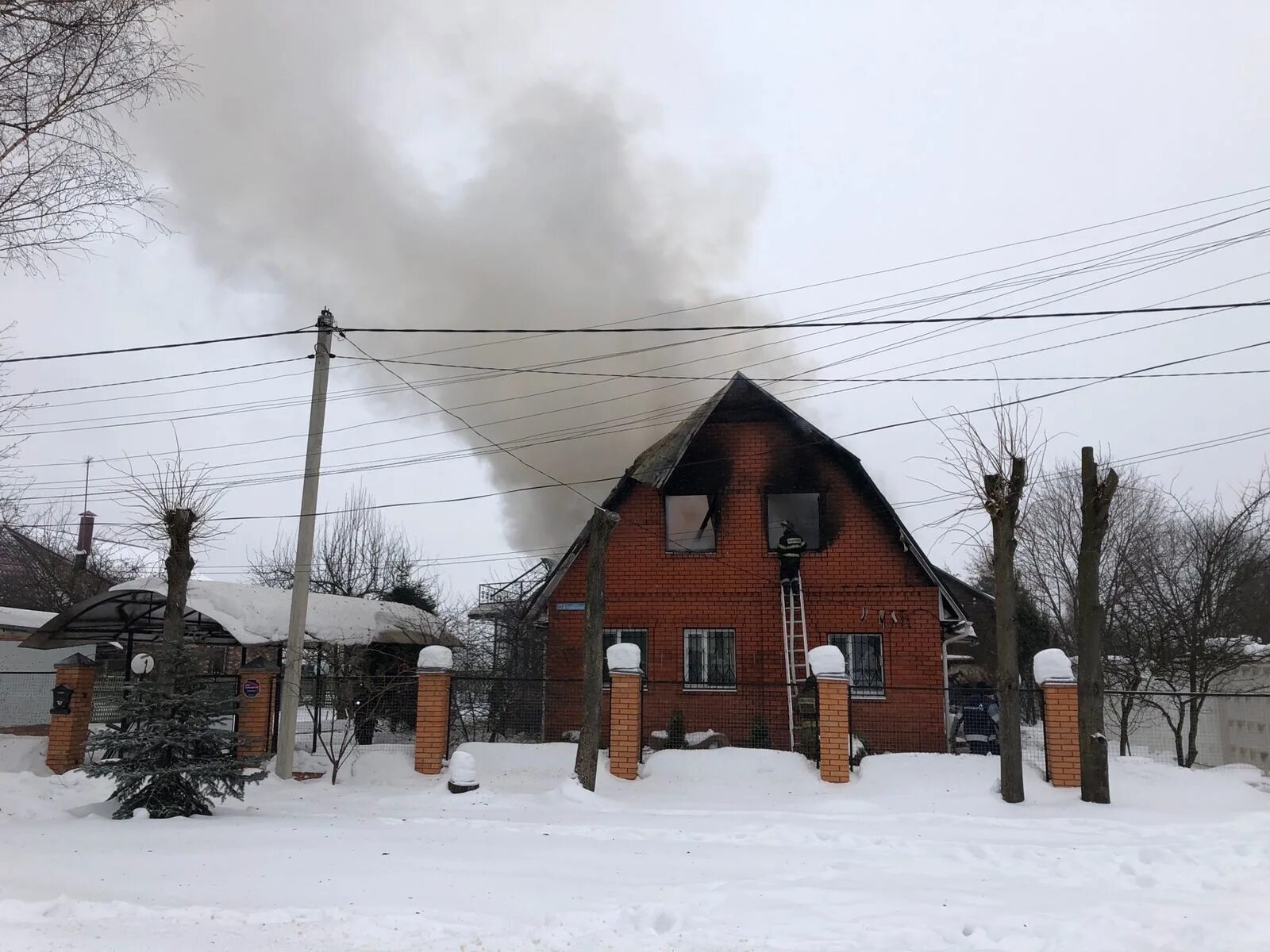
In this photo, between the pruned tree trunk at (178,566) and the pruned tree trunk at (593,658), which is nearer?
the pruned tree trunk at (178,566)

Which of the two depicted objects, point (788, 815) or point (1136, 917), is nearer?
point (1136, 917)

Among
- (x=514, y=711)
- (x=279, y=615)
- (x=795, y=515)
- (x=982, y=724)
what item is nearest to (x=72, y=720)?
(x=279, y=615)

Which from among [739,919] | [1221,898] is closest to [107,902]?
[739,919]

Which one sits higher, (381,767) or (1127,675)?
(1127,675)

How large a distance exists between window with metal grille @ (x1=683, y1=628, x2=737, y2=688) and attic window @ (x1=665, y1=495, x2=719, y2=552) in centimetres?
143

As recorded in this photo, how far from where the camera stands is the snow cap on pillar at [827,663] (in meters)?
10.8

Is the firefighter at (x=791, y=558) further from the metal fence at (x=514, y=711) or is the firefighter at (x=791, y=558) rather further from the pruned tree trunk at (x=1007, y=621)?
the pruned tree trunk at (x=1007, y=621)

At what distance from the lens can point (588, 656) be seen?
34.3 feet

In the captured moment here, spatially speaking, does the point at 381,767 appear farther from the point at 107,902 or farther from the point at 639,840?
the point at 107,902

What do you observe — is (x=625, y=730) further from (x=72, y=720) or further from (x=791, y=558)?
(x=72, y=720)

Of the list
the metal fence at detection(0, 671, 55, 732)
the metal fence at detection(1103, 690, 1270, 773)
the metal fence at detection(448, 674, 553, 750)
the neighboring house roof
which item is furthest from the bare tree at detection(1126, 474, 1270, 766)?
the neighboring house roof

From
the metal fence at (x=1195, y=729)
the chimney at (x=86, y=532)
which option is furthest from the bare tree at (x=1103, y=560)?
the chimney at (x=86, y=532)

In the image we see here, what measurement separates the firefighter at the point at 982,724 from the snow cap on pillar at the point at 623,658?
611 centimetres

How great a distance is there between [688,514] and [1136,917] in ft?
34.8
